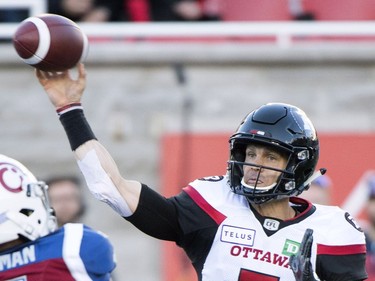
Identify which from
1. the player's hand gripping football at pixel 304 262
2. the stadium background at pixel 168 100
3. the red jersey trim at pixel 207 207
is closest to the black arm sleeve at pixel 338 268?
the player's hand gripping football at pixel 304 262

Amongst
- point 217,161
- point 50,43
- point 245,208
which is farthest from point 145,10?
point 245,208

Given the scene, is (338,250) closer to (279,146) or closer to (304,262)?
(304,262)

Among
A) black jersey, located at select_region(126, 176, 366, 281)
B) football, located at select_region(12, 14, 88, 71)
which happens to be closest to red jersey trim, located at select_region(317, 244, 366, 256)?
black jersey, located at select_region(126, 176, 366, 281)

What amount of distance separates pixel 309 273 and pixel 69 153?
4.50 m

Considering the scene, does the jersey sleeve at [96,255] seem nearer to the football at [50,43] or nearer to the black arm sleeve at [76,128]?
the black arm sleeve at [76,128]

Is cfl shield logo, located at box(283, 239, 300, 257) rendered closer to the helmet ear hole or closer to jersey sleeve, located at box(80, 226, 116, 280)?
jersey sleeve, located at box(80, 226, 116, 280)

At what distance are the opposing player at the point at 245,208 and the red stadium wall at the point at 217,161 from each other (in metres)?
3.64

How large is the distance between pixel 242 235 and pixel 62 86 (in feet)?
2.88

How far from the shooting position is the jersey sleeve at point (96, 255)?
4.49 metres

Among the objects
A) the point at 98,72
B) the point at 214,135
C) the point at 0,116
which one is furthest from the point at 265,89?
the point at 0,116

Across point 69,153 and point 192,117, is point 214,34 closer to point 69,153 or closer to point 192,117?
point 192,117

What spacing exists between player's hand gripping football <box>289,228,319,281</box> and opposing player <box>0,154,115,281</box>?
2.27 feet

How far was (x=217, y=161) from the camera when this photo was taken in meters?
8.42

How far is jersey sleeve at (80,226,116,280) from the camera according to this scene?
449 centimetres
